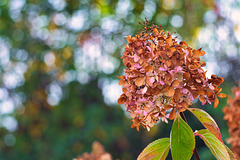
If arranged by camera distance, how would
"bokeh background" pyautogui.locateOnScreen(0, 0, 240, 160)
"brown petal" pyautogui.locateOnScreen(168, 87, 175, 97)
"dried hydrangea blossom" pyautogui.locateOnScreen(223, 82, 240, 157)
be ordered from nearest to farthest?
1. "brown petal" pyautogui.locateOnScreen(168, 87, 175, 97)
2. "dried hydrangea blossom" pyautogui.locateOnScreen(223, 82, 240, 157)
3. "bokeh background" pyautogui.locateOnScreen(0, 0, 240, 160)

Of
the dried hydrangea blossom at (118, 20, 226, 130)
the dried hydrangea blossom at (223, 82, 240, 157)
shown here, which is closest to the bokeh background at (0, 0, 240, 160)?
the dried hydrangea blossom at (223, 82, 240, 157)

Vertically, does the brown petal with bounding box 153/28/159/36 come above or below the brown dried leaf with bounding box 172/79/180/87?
above

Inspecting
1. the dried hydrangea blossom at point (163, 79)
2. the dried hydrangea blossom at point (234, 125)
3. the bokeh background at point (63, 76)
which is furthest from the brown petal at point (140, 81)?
the bokeh background at point (63, 76)

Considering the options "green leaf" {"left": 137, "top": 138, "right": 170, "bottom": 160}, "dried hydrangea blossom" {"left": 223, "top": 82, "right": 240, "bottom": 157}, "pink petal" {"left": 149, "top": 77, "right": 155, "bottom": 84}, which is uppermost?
"pink petal" {"left": 149, "top": 77, "right": 155, "bottom": 84}

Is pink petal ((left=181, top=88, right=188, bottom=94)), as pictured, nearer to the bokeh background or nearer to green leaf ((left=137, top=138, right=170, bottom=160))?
green leaf ((left=137, top=138, right=170, bottom=160))

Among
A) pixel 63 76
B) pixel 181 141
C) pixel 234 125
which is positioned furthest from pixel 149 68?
pixel 63 76

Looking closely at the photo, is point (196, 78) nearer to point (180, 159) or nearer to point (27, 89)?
point (180, 159)
